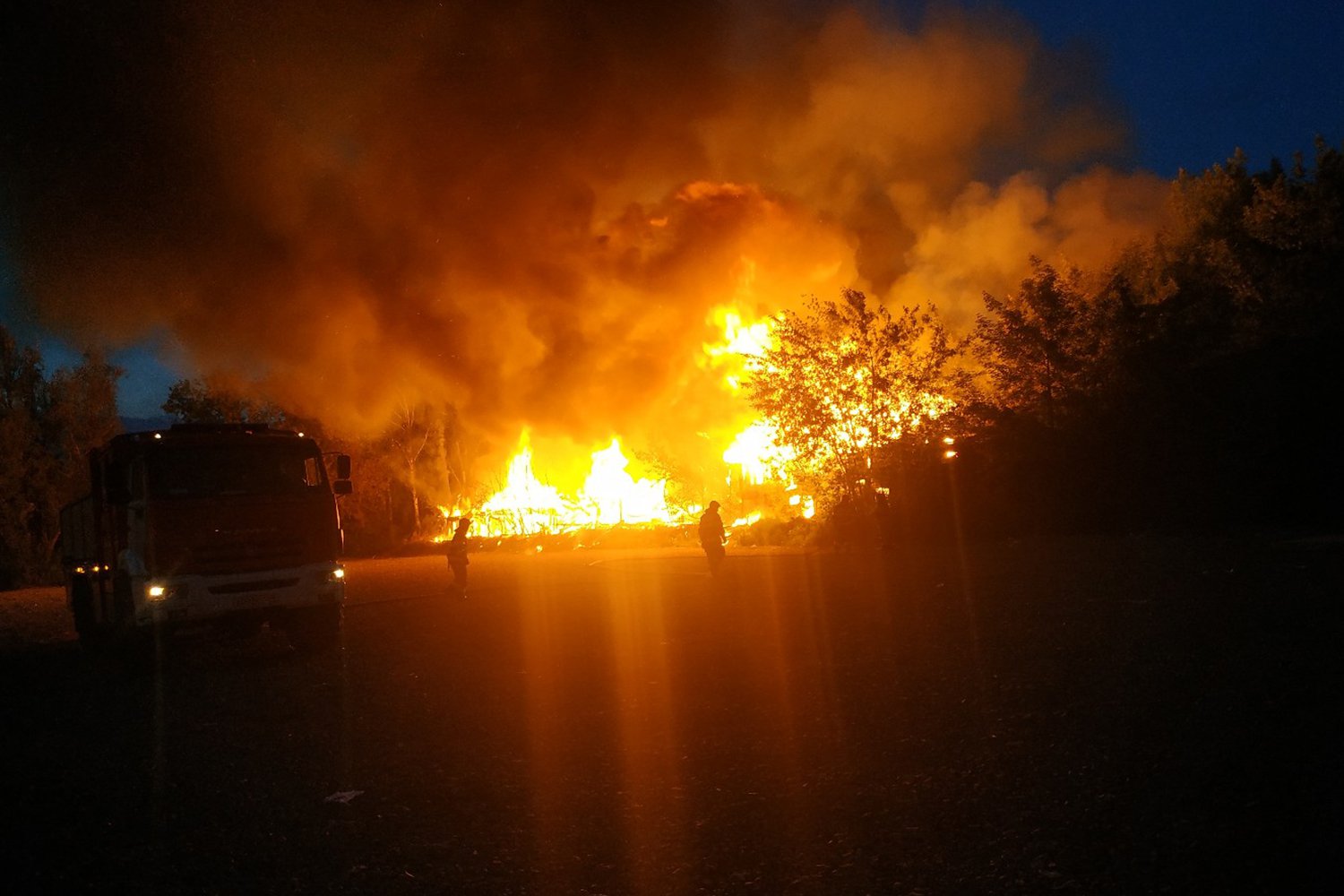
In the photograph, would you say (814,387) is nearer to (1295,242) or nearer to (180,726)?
(1295,242)

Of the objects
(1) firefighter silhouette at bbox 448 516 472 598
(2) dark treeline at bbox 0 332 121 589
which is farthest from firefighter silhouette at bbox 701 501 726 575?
(2) dark treeline at bbox 0 332 121 589

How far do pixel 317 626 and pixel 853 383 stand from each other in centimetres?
1515

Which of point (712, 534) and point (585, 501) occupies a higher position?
point (585, 501)

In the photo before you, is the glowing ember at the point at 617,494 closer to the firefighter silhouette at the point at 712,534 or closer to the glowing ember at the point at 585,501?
the glowing ember at the point at 585,501

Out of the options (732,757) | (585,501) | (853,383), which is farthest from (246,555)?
(585,501)

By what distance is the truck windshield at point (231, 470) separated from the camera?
11891mm

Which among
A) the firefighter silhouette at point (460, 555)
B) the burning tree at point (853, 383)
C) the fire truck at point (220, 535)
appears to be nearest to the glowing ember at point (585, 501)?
the burning tree at point (853, 383)

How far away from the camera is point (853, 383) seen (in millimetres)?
24797

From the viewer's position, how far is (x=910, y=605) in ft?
44.3

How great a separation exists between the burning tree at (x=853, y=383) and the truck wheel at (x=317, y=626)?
558 inches

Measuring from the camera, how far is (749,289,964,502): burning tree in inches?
971

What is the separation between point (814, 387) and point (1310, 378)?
33.3ft

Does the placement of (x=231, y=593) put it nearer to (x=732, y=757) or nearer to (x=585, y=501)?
(x=732, y=757)

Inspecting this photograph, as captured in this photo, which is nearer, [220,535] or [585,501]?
[220,535]
